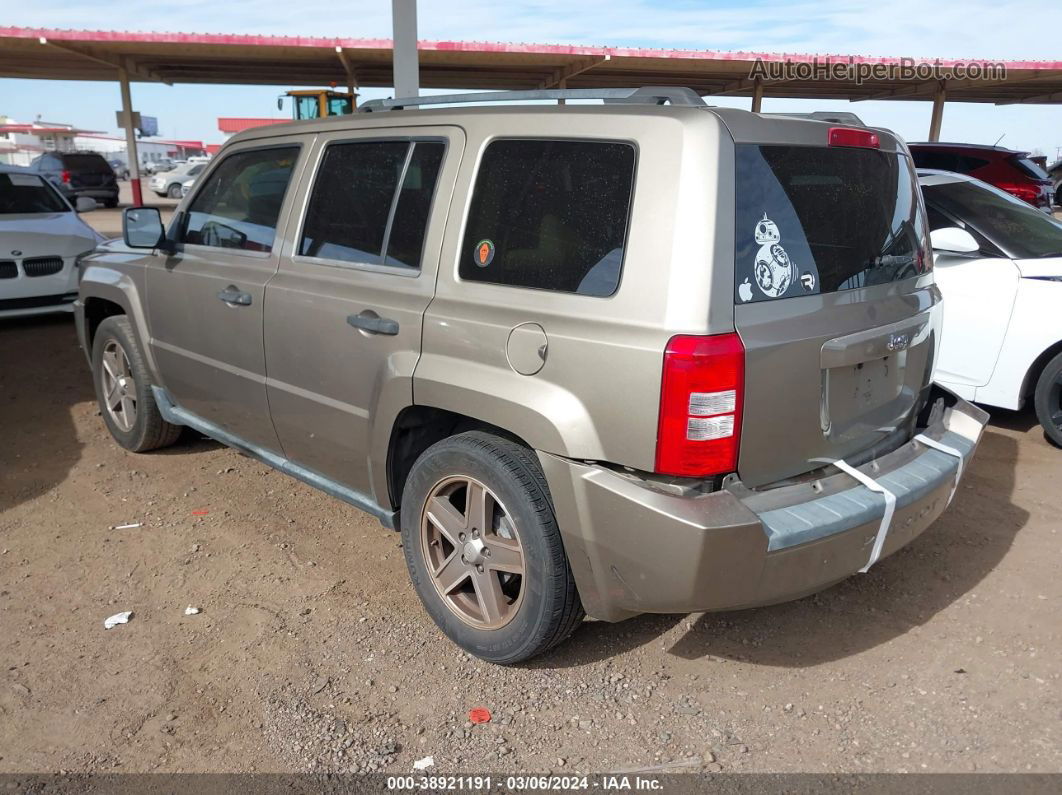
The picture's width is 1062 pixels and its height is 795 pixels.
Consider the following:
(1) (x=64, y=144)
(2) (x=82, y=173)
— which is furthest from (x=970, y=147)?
(1) (x=64, y=144)

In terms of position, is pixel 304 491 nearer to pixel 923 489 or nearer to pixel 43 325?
pixel 923 489

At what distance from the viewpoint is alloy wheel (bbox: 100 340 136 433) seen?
16.2 ft

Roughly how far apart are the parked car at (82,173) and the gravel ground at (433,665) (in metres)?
25.1

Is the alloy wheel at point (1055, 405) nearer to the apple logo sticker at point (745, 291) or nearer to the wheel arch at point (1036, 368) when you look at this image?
the wheel arch at point (1036, 368)

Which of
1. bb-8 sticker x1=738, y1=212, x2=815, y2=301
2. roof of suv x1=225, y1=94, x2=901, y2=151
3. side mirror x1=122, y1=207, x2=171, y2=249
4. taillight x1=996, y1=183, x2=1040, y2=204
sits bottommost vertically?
taillight x1=996, y1=183, x2=1040, y2=204

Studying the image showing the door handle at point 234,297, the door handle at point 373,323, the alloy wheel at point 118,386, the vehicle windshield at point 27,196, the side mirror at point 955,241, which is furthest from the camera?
the vehicle windshield at point 27,196

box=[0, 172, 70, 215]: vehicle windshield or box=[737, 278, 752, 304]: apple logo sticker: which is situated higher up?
box=[737, 278, 752, 304]: apple logo sticker

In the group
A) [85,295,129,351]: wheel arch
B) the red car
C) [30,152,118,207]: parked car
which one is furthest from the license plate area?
[30,152,118,207]: parked car

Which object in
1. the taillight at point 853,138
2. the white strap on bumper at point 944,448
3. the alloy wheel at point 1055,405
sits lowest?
the alloy wheel at point 1055,405

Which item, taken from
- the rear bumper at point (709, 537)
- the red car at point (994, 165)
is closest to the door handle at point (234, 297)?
the rear bumper at point (709, 537)

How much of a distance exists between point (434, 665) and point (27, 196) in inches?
314

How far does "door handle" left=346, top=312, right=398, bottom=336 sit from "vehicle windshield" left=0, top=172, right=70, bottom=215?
23.1 feet

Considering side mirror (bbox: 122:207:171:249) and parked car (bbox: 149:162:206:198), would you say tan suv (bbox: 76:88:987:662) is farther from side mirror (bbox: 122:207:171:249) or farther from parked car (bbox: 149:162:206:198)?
parked car (bbox: 149:162:206:198)

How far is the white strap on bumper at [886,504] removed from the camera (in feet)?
8.79
